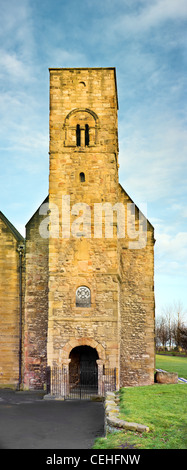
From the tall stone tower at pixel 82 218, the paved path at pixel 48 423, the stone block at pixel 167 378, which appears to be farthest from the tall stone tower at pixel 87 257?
the paved path at pixel 48 423

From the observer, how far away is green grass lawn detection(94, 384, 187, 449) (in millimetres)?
9844

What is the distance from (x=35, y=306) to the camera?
76.8 feet

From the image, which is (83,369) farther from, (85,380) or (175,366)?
(175,366)

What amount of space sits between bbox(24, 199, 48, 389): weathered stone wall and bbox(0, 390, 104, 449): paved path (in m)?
2.61

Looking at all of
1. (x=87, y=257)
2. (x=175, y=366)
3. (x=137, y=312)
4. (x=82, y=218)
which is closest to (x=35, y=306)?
(x=87, y=257)

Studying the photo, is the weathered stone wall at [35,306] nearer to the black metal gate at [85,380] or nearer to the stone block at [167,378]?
the black metal gate at [85,380]

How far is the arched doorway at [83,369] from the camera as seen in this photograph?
866 inches

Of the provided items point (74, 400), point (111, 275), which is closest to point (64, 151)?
point (111, 275)

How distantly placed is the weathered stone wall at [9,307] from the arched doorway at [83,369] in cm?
303

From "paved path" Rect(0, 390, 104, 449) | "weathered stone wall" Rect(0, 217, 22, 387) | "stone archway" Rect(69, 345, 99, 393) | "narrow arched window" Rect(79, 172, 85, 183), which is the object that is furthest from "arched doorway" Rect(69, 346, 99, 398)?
"narrow arched window" Rect(79, 172, 85, 183)

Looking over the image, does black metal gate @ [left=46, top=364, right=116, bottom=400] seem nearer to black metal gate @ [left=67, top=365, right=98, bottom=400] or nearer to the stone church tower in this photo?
the stone church tower

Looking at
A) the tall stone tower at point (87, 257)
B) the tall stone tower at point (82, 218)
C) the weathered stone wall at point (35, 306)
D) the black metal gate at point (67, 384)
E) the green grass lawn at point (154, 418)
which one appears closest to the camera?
the green grass lawn at point (154, 418)

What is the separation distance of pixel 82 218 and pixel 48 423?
10030 millimetres

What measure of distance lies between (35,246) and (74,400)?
8480mm
